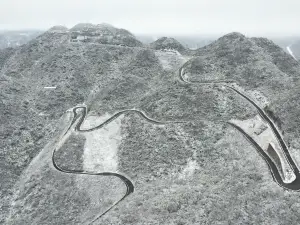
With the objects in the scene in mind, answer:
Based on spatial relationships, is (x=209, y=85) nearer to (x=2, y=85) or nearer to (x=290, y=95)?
(x=290, y=95)

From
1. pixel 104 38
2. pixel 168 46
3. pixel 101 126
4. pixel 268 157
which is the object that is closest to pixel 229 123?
pixel 268 157

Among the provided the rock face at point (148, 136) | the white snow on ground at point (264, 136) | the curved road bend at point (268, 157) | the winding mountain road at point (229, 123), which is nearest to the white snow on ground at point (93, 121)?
the rock face at point (148, 136)

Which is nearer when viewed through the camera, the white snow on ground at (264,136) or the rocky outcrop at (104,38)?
the white snow on ground at (264,136)

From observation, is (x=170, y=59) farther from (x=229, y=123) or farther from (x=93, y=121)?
(x=229, y=123)

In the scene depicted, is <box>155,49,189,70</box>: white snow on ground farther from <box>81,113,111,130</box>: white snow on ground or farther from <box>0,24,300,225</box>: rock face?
<box>81,113,111,130</box>: white snow on ground

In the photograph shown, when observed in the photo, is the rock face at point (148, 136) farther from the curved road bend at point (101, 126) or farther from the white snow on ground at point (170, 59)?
the white snow on ground at point (170, 59)

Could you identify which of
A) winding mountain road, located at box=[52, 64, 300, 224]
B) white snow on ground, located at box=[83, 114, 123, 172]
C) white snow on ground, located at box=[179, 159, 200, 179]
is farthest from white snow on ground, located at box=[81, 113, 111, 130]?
white snow on ground, located at box=[179, 159, 200, 179]

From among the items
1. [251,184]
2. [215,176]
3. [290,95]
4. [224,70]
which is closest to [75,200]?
[215,176]

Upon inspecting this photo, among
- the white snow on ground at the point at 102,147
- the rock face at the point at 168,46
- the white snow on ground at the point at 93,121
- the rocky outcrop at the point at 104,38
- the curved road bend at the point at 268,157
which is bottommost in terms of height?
the white snow on ground at the point at 102,147

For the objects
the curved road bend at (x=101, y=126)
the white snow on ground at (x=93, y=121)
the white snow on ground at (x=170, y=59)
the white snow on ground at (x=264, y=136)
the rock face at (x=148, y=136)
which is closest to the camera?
the rock face at (x=148, y=136)
